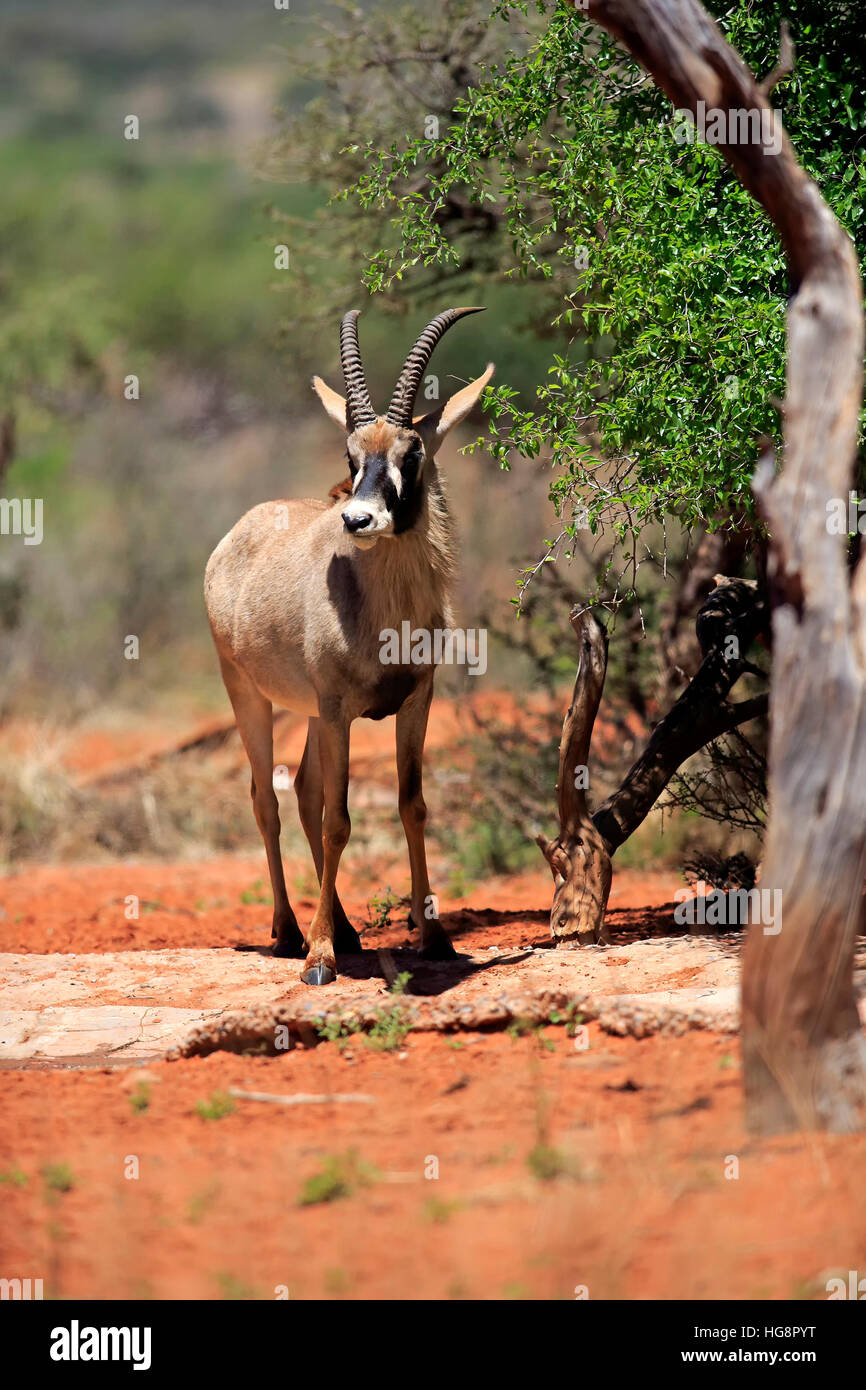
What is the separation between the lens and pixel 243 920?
9.74 metres

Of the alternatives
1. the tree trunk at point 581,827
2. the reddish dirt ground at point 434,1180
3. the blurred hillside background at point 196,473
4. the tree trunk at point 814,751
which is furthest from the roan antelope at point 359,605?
the tree trunk at point 814,751

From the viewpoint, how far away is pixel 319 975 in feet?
23.0

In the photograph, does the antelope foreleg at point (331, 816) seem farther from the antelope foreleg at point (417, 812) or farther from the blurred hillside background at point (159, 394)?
the blurred hillside background at point (159, 394)

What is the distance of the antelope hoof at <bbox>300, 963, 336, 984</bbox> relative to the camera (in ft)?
23.0

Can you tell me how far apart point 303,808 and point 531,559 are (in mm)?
2504

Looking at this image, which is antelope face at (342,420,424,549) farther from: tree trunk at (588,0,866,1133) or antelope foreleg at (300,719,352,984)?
tree trunk at (588,0,866,1133)

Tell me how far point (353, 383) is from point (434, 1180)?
427 cm

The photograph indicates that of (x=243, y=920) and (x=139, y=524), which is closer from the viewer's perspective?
(x=243, y=920)

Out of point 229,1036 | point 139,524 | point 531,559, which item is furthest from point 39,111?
point 229,1036

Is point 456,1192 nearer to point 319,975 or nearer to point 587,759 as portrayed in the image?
point 319,975

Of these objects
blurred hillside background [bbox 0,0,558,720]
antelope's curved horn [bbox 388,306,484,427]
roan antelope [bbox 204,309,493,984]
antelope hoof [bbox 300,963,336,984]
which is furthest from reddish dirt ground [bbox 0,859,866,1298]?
blurred hillside background [bbox 0,0,558,720]

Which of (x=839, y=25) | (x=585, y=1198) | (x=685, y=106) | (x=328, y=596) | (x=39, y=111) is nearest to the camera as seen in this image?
(x=585, y=1198)

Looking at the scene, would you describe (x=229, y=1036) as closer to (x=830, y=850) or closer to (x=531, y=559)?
(x=830, y=850)

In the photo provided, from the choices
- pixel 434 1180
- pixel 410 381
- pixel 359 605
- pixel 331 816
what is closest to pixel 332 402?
pixel 410 381
